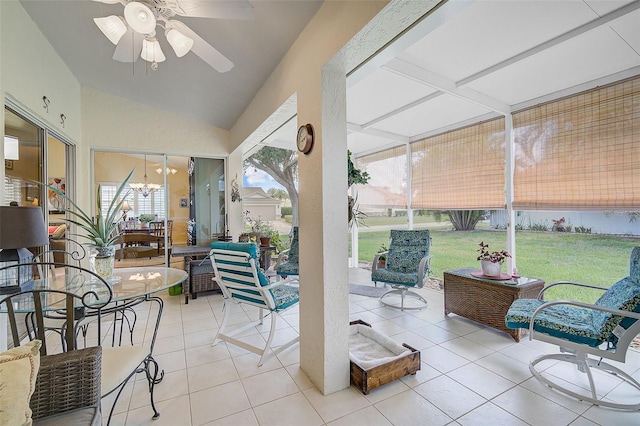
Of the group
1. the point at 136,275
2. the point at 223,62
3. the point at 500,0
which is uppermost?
the point at 500,0

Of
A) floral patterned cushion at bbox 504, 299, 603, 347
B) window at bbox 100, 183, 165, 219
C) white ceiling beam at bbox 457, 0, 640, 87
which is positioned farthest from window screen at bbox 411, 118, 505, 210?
window at bbox 100, 183, 165, 219

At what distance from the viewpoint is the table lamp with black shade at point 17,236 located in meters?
1.70

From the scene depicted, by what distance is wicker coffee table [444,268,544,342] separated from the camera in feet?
8.97

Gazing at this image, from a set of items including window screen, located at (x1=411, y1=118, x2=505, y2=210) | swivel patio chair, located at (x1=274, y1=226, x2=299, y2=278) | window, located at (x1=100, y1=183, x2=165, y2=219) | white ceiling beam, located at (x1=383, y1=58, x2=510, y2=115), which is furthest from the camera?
window, located at (x1=100, y1=183, x2=165, y2=219)

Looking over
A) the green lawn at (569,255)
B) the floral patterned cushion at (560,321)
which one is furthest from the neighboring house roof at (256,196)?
the floral patterned cushion at (560,321)

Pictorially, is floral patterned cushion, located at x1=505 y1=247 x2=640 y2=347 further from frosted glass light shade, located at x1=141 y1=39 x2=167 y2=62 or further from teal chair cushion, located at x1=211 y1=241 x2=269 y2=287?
frosted glass light shade, located at x1=141 y1=39 x2=167 y2=62

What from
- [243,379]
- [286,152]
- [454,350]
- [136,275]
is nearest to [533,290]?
[454,350]

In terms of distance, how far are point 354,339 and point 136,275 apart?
1975mm

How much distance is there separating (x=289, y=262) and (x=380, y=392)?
258cm

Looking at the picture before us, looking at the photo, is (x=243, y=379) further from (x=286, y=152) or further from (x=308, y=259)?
(x=286, y=152)

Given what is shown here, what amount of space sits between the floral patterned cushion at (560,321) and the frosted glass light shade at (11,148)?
4.29 meters

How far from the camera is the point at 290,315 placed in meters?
3.39

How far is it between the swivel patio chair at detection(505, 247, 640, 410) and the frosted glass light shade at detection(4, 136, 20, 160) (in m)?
4.28

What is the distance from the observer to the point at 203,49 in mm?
1958
